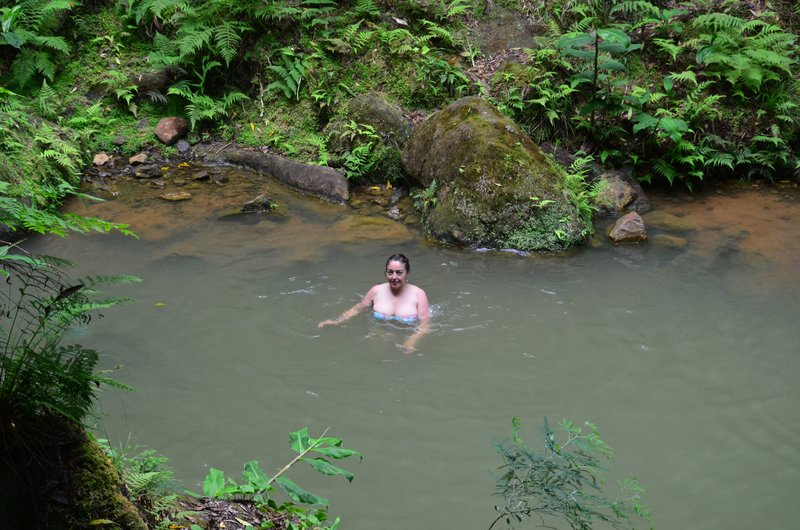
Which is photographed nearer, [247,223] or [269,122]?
[247,223]

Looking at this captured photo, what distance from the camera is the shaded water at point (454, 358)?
464cm

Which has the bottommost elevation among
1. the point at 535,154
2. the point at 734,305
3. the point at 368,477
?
the point at 368,477

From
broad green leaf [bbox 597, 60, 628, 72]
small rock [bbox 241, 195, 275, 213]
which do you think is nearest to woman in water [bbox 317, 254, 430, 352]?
small rock [bbox 241, 195, 275, 213]

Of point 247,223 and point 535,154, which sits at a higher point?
point 535,154

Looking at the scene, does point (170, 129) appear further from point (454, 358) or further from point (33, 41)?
point (454, 358)

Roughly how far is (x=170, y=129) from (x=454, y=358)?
25.3 feet

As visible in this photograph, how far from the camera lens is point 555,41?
11281 millimetres

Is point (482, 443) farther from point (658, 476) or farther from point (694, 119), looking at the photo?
point (694, 119)

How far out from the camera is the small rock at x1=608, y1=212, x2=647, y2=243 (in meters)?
8.59

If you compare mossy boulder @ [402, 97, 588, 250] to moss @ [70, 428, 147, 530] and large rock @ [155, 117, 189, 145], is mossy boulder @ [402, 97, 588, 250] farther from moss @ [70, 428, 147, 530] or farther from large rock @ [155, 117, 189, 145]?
moss @ [70, 428, 147, 530]

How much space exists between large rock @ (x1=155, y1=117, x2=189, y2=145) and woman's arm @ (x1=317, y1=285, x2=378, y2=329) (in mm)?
6141

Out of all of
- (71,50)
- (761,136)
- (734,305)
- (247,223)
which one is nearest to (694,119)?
(761,136)

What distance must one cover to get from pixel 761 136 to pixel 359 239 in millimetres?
6709

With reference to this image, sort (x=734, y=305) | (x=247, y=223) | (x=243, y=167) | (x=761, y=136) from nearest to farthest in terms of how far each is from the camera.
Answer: (x=734, y=305) → (x=247, y=223) → (x=761, y=136) → (x=243, y=167)
